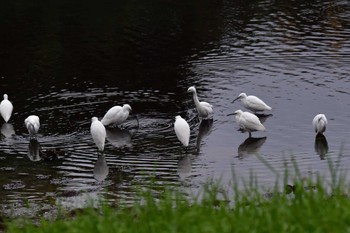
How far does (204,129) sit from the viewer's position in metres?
22.4

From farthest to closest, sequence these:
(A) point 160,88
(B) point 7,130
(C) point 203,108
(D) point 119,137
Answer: (A) point 160,88, (C) point 203,108, (B) point 7,130, (D) point 119,137

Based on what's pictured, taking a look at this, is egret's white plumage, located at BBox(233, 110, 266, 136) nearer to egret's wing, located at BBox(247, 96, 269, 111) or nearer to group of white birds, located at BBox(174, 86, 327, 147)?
group of white birds, located at BBox(174, 86, 327, 147)

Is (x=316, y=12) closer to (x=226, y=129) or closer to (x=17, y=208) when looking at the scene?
(x=226, y=129)

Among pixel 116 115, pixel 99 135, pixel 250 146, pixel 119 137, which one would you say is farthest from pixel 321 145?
pixel 116 115

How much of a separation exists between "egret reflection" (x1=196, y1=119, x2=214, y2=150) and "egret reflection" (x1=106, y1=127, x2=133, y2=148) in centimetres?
180

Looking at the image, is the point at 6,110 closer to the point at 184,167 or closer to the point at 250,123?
the point at 184,167

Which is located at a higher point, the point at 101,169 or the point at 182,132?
the point at 182,132

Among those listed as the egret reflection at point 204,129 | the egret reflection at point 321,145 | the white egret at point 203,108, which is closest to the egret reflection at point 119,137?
the egret reflection at point 204,129

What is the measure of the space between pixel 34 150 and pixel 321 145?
7052 mm

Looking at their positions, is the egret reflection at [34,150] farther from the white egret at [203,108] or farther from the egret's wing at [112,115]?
the white egret at [203,108]

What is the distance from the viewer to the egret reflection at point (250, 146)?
20.1m

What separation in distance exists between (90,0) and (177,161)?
95.8 feet

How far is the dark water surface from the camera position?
722 inches

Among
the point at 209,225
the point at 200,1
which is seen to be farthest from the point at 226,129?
the point at 200,1
